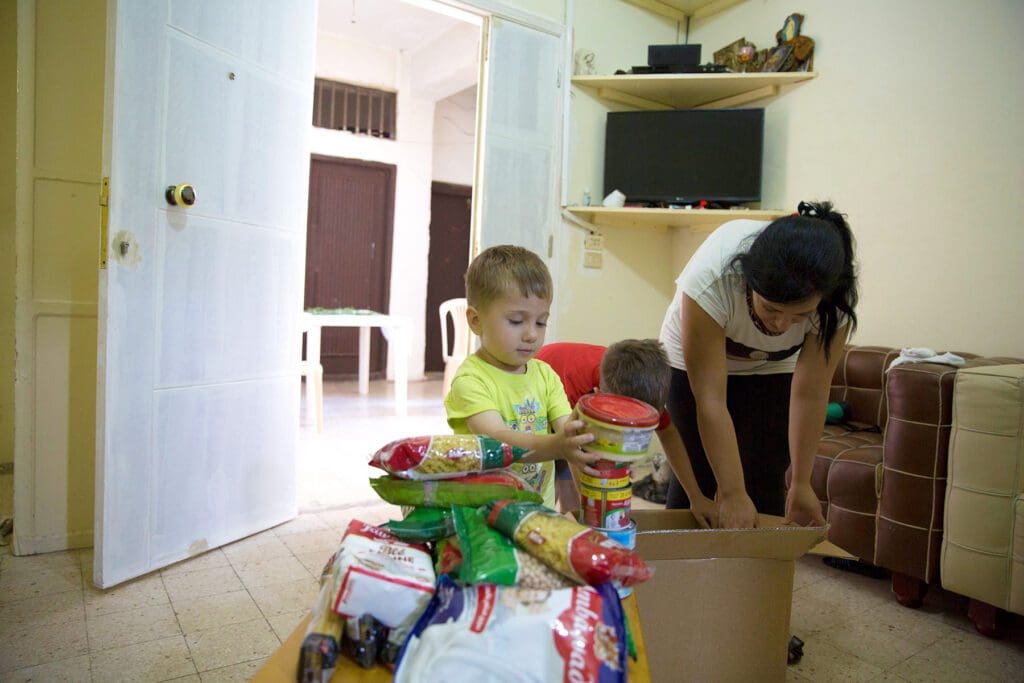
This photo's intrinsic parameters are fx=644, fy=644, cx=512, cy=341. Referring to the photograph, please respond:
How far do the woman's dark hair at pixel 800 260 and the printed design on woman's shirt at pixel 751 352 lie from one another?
23 centimetres

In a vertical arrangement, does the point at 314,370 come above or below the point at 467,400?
below

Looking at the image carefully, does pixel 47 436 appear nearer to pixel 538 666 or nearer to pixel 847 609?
pixel 538 666

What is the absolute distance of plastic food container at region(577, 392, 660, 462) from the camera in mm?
728

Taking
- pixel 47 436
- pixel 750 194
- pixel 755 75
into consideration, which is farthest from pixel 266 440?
pixel 755 75

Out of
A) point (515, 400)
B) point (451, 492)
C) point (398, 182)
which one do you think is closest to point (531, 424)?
point (515, 400)

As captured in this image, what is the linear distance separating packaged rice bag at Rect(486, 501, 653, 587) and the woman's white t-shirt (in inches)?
27.8

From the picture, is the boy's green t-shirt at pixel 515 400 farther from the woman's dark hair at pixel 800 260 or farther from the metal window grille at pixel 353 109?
the metal window grille at pixel 353 109

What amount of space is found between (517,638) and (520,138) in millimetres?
2808

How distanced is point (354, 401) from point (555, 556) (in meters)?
4.63

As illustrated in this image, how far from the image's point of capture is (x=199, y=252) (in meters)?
1.99

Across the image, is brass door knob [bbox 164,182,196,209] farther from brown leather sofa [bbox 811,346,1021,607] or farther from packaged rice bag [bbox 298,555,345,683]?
brown leather sofa [bbox 811,346,1021,607]

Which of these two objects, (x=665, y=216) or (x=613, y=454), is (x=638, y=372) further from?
(x=665, y=216)

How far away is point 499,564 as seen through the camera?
0.64m

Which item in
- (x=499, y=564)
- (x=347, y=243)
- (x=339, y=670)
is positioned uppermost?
(x=347, y=243)
